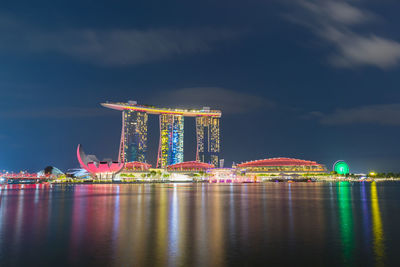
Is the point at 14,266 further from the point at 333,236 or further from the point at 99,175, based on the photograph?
the point at 99,175

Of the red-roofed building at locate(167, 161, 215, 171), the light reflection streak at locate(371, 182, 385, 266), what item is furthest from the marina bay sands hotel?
the light reflection streak at locate(371, 182, 385, 266)

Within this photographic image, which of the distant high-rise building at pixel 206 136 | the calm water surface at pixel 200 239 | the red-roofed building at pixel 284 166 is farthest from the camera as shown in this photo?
the distant high-rise building at pixel 206 136

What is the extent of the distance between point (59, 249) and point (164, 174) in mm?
134913

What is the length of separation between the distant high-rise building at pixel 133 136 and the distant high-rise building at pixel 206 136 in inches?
1088

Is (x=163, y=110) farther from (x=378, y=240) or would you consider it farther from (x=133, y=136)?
(x=378, y=240)

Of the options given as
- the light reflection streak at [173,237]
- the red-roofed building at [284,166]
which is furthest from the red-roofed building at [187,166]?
the light reflection streak at [173,237]

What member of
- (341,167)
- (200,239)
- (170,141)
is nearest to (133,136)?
(170,141)

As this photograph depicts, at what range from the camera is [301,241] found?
15766 mm

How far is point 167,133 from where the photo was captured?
16725 cm

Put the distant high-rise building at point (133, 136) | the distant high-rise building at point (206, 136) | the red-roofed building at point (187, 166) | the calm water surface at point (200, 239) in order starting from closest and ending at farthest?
Result: the calm water surface at point (200, 239), the distant high-rise building at point (133, 136), the red-roofed building at point (187, 166), the distant high-rise building at point (206, 136)

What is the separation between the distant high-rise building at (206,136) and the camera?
578 feet

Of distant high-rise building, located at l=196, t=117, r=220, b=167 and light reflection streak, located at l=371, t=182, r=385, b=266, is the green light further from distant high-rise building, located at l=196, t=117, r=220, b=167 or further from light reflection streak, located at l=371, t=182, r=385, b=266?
light reflection streak, located at l=371, t=182, r=385, b=266

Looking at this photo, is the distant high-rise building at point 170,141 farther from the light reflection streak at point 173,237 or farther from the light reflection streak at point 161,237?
the light reflection streak at point 173,237

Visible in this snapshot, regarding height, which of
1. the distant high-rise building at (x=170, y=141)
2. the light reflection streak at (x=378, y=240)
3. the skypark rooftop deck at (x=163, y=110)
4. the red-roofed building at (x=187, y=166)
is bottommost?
the light reflection streak at (x=378, y=240)
